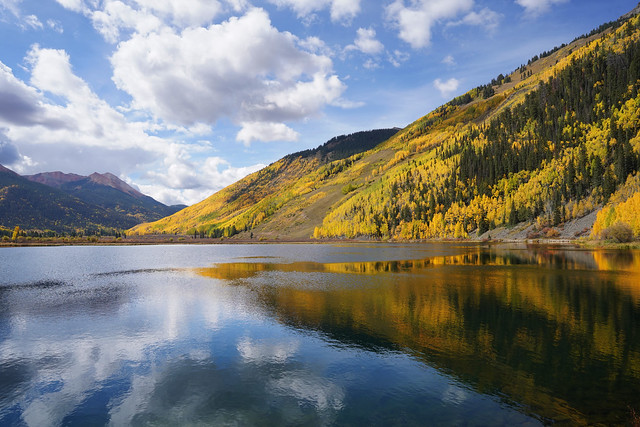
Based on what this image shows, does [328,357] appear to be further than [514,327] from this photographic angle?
No

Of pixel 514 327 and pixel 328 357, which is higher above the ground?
pixel 514 327

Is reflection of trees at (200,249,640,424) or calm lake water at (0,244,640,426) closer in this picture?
calm lake water at (0,244,640,426)

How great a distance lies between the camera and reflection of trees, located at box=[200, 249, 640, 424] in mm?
16719

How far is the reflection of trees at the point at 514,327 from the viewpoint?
54.9ft

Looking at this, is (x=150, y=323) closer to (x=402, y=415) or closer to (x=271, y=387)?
(x=271, y=387)

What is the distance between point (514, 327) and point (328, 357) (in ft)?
51.8

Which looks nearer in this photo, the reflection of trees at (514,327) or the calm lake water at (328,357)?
the calm lake water at (328,357)

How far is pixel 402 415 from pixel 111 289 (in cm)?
4972

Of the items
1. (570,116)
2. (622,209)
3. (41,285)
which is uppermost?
(570,116)

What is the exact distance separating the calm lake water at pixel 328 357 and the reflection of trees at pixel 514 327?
135 millimetres

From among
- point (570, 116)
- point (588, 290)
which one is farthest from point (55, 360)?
point (570, 116)

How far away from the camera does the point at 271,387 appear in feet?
59.4

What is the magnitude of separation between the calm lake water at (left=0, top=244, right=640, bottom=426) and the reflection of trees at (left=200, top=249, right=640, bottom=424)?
135 mm

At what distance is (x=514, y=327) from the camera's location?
88.2ft
